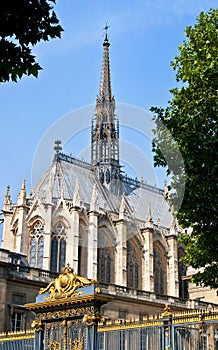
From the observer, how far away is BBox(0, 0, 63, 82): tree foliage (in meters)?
8.52

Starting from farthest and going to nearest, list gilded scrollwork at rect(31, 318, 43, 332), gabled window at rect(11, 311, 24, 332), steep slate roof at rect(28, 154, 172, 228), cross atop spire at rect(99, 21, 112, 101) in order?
cross atop spire at rect(99, 21, 112, 101) → steep slate roof at rect(28, 154, 172, 228) → gabled window at rect(11, 311, 24, 332) → gilded scrollwork at rect(31, 318, 43, 332)

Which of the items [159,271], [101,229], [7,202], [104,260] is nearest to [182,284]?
[159,271]

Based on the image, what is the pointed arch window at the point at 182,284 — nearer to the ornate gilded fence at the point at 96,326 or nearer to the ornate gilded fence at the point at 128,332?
the ornate gilded fence at the point at 96,326

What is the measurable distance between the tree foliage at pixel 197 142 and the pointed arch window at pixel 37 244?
27413mm

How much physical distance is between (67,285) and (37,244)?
32.0m

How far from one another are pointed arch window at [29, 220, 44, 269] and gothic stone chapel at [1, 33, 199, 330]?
0.26ft

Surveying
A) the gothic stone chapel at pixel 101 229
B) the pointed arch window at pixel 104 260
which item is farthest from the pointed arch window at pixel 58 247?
the pointed arch window at pixel 104 260

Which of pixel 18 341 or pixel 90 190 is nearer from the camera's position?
pixel 18 341

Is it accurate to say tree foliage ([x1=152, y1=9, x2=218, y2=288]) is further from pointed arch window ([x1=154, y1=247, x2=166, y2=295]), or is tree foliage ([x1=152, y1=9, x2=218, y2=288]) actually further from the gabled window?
pointed arch window ([x1=154, y1=247, x2=166, y2=295])

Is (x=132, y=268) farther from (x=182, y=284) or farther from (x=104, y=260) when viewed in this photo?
(x=182, y=284)

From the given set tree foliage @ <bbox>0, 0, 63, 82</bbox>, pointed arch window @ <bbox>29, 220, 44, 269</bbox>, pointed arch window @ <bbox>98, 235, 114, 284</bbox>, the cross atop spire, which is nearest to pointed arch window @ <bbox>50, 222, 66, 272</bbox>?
pointed arch window @ <bbox>29, 220, 44, 269</bbox>

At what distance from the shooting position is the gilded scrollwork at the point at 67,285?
14262 millimetres

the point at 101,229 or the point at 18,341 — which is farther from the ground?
the point at 101,229

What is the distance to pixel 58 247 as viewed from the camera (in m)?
46.6
